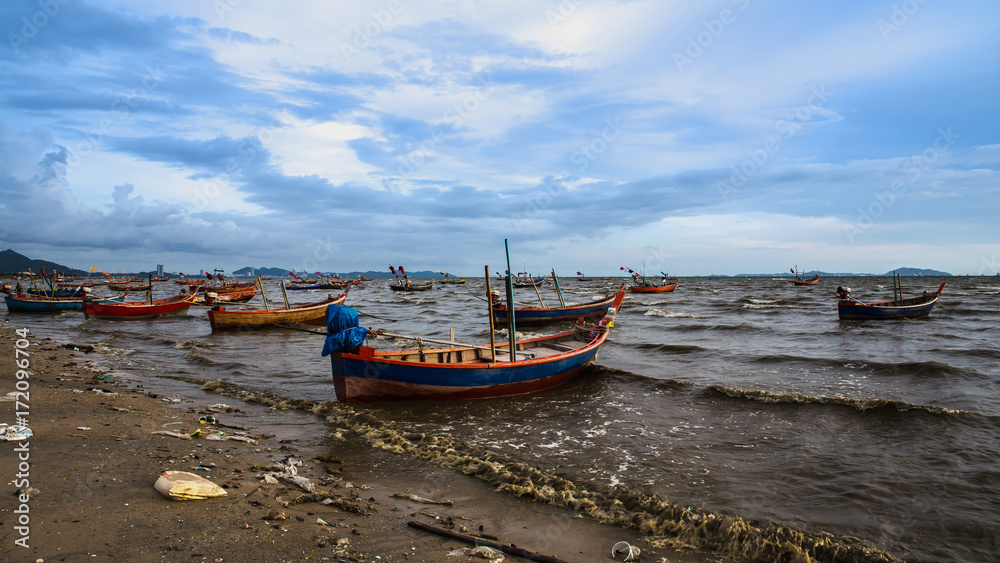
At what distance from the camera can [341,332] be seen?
11.4 meters

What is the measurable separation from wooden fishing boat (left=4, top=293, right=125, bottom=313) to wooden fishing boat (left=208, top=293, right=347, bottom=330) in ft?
45.0

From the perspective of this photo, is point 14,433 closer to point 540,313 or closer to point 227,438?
point 227,438

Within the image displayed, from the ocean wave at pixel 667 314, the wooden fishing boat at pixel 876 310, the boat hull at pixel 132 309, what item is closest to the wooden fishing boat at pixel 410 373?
the ocean wave at pixel 667 314

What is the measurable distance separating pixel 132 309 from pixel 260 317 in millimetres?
11363

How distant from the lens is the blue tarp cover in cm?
1126

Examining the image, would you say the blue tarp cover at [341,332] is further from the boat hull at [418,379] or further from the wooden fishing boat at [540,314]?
the wooden fishing boat at [540,314]

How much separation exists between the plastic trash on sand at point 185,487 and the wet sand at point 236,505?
0.08 meters

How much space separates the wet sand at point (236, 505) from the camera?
457cm

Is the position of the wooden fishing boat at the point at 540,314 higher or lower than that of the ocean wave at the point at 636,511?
higher

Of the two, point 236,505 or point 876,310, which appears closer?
point 236,505

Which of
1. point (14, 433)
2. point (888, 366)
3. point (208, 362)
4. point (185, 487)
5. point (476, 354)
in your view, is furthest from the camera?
point (208, 362)

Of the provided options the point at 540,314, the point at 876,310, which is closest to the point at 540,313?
the point at 540,314

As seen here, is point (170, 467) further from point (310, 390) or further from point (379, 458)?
point (310, 390)

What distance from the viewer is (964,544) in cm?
606
